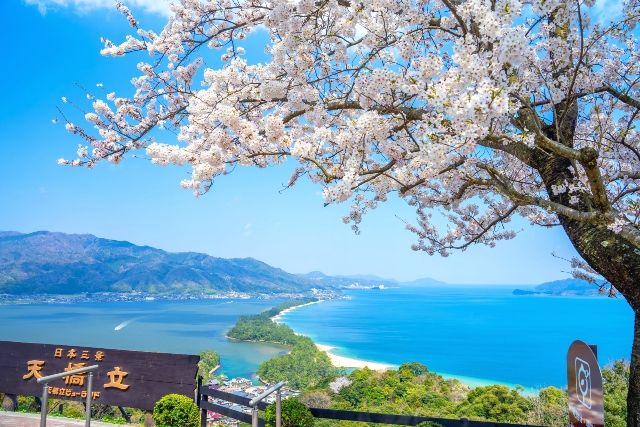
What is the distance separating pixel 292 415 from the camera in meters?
4.36

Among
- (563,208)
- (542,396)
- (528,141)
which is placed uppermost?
(528,141)

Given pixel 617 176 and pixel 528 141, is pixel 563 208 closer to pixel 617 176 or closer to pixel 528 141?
pixel 528 141

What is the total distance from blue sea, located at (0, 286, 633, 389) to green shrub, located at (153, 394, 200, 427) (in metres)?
44.7

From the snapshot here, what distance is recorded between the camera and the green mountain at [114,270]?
124938 mm

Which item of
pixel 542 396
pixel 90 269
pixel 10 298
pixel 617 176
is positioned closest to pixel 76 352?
pixel 617 176

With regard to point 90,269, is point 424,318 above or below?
below

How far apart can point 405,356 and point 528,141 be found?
195 feet

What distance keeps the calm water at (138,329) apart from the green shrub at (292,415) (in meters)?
45.3

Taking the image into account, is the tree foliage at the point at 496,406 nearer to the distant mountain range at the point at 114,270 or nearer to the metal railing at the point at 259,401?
the metal railing at the point at 259,401

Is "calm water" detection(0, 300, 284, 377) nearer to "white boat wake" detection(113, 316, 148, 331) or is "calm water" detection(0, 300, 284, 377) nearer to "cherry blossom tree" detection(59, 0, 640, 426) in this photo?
"white boat wake" detection(113, 316, 148, 331)

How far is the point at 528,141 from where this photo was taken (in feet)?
8.63

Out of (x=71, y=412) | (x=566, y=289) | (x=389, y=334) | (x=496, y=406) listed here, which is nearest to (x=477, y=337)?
(x=389, y=334)

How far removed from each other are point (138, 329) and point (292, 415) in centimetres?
7432

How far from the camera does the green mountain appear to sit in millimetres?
124938
